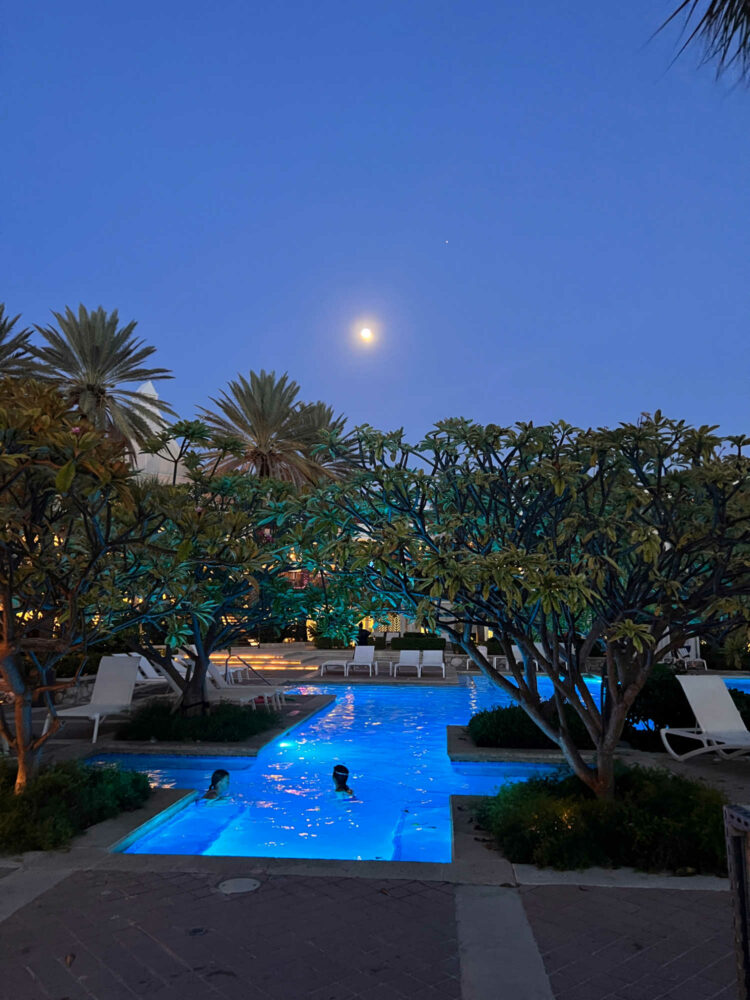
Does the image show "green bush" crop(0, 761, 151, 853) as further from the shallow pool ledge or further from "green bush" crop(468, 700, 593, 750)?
"green bush" crop(468, 700, 593, 750)

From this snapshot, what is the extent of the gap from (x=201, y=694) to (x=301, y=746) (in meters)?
2.16

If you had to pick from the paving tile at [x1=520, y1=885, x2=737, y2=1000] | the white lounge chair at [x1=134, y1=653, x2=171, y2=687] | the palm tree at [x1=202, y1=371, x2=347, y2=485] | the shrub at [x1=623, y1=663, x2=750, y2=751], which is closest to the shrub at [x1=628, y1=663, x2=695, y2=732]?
the shrub at [x1=623, y1=663, x2=750, y2=751]

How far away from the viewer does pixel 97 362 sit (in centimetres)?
2200

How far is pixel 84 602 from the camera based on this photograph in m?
6.49

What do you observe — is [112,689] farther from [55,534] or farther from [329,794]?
[55,534]

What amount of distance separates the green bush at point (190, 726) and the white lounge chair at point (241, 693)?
0.84 metres

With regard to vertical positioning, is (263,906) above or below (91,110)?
below

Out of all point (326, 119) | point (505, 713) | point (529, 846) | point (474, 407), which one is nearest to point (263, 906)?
point (529, 846)

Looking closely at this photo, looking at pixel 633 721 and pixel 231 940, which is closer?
pixel 231 940

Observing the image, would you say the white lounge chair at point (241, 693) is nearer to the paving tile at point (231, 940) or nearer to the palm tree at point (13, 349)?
the paving tile at point (231, 940)

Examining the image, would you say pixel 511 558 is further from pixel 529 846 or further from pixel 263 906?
pixel 263 906

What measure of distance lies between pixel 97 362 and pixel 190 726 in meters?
14.7

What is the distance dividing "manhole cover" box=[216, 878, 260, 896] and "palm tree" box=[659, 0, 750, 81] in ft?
21.3

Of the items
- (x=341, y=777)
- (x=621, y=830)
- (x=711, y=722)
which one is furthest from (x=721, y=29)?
(x=341, y=777)
